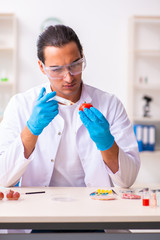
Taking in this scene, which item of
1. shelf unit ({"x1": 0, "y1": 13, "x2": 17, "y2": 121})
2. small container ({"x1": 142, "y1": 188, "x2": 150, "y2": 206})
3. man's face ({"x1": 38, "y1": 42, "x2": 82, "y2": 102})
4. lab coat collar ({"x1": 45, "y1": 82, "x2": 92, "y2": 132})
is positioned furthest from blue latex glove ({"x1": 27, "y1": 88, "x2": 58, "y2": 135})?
shelf unit ({"x1": 0, "y1": 13, "x2": 17, "y2": 121})

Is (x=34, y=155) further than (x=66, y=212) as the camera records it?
Yes

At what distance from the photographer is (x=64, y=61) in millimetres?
1916

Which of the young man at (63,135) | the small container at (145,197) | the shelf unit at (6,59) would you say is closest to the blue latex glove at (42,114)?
the young man at (63,135)

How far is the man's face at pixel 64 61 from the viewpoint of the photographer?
6.29 ft

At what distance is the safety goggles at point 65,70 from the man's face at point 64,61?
0.05ft

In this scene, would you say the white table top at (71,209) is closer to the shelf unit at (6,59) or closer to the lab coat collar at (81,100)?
the lab coat collar at (81,100)

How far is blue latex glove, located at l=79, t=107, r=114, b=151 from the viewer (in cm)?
177

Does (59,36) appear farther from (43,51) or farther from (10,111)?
(10,111)

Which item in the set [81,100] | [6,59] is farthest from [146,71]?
[81,100]

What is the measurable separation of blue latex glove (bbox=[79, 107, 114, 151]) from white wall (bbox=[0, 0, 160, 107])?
2881 mm

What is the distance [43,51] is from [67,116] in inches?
14.2

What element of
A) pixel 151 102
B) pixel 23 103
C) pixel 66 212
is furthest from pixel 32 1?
pixel 66 212

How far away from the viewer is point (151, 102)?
15.6 feet

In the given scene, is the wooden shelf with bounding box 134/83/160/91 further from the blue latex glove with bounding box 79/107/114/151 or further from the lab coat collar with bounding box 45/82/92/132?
the blue latex glove with bounding box 79/107/114/151
